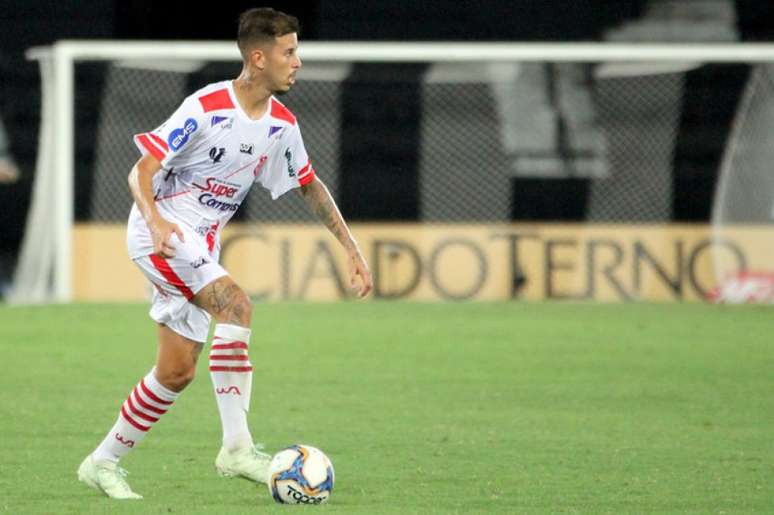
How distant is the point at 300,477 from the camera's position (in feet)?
22.1

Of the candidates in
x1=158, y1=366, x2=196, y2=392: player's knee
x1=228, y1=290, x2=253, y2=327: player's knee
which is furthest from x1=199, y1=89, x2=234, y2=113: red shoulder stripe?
x1=158, y1=366, x2=196, y2=392: player's knee

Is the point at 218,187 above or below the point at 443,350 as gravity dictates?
above

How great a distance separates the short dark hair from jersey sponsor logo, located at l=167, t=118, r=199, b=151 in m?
0.38

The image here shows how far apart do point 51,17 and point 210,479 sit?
13.9 m

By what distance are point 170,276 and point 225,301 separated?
0.25 meters

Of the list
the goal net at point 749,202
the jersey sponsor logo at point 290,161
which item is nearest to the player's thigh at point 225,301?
the jersey sponsor logo at point 290,161

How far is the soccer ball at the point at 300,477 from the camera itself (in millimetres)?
6723

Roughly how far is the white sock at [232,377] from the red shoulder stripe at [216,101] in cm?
86

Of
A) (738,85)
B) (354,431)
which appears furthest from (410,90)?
(354,431)

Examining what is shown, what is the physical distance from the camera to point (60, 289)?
1772 centimetres

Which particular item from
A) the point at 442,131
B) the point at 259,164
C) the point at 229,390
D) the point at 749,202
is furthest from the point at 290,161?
the point at 749,202

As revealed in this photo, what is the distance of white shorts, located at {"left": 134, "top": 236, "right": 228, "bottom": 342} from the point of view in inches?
278

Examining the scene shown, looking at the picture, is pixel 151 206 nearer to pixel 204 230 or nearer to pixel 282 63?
pixel 204 230

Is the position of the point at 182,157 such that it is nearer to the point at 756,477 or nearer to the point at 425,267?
the point at 756,477
